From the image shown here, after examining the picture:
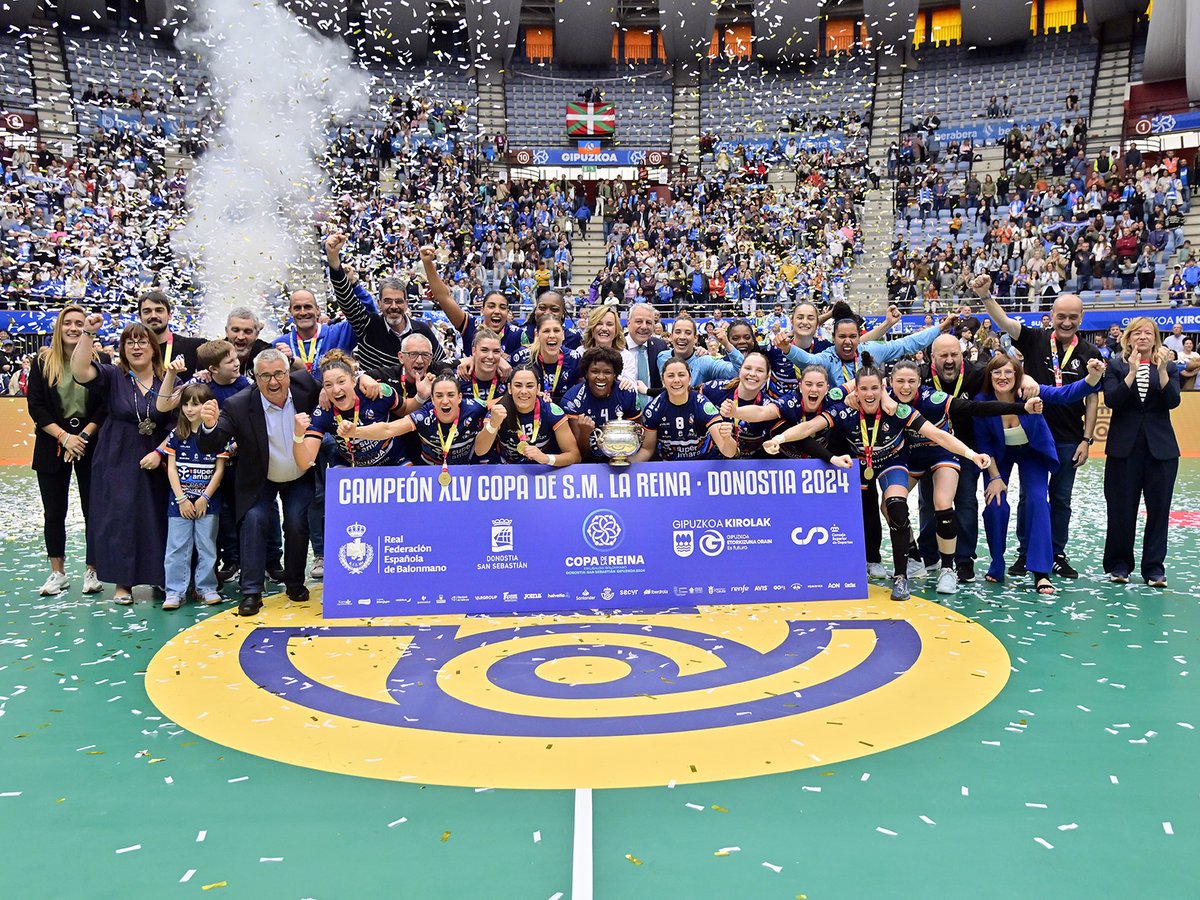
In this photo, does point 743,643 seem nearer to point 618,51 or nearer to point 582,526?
point 582,526

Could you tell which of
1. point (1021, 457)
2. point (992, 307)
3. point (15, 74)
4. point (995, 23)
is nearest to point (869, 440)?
point (1021, 457)

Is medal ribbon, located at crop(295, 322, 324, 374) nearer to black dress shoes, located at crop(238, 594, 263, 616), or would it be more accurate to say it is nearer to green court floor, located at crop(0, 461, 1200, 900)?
black dress shoes, located at crop(238, 594, 263, 616)

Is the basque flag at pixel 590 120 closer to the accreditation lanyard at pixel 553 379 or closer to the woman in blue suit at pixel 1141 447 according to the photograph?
the accreditation lanyard at pixel 553 379

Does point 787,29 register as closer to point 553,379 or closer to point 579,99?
point 579,99

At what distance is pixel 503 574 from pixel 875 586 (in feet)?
8.90

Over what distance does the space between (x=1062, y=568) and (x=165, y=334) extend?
6.91 metres

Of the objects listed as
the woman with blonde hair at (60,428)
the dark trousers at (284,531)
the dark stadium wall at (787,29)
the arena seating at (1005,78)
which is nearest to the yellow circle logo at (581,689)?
the dark trousers at (284,531)

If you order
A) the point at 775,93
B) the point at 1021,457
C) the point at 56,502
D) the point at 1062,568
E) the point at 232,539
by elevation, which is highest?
the point at 775,93

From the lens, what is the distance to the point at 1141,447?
6.64 meters

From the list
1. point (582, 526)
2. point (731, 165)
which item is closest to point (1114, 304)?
point (731, 165)

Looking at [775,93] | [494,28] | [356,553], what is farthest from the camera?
[775,93]

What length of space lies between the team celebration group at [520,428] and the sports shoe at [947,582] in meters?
0.02

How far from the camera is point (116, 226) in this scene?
21.0 metres

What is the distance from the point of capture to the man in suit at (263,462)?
612cm
